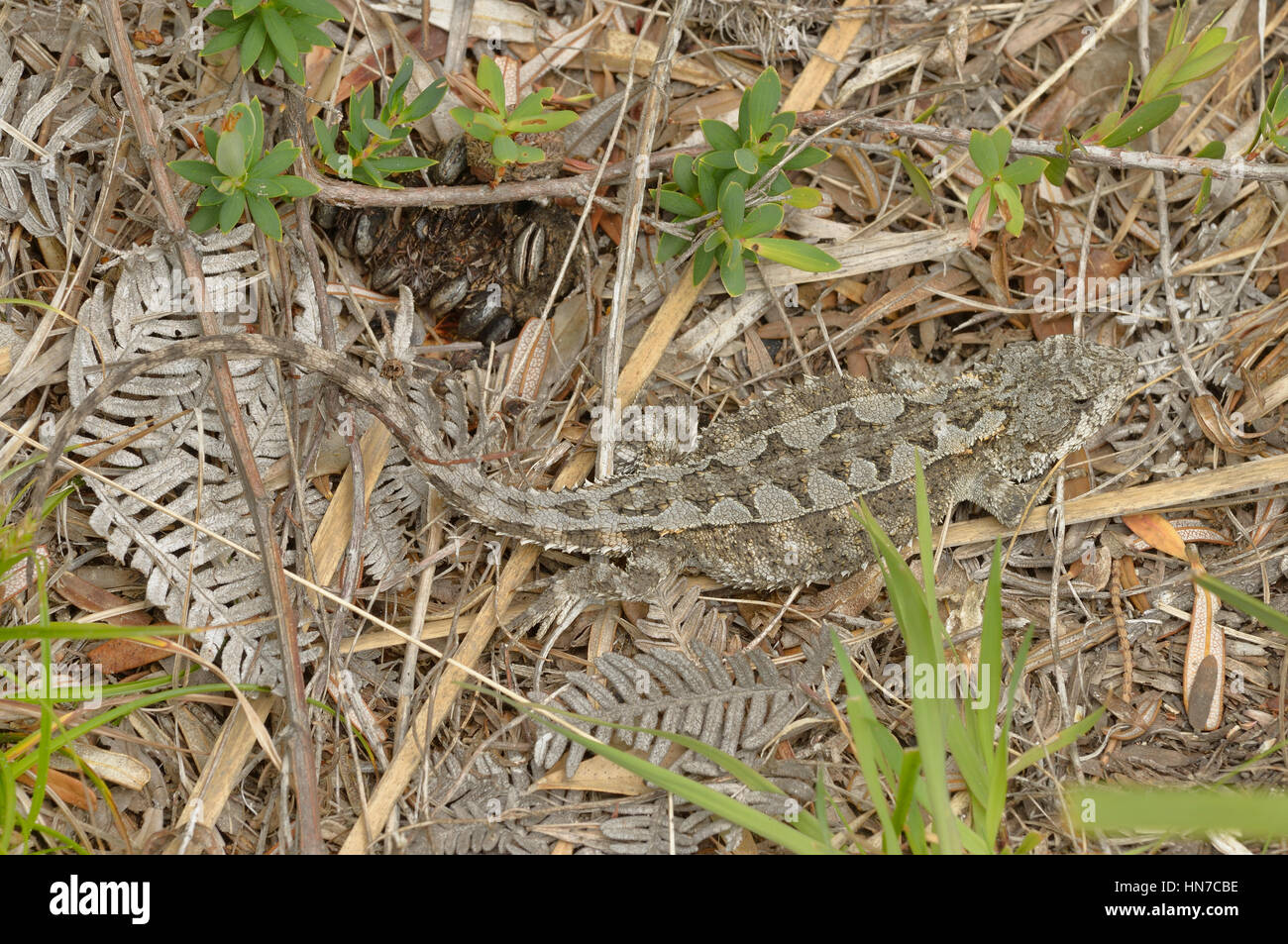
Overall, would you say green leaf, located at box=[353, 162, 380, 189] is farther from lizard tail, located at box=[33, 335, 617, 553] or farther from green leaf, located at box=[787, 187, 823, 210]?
green leaf, located at box=[787, 187, 823, 210]

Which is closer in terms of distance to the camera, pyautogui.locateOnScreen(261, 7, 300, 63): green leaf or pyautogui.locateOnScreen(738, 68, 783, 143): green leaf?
pyautogui.locateOnScreen(261, 7, 300, 63): green leaf

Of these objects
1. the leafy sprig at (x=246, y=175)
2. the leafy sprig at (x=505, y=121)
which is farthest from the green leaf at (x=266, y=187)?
the leafy sprig at (x=505, y=121)

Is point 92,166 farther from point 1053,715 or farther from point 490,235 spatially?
point 1053,715

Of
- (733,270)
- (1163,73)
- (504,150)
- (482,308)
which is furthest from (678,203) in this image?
(1163,73)

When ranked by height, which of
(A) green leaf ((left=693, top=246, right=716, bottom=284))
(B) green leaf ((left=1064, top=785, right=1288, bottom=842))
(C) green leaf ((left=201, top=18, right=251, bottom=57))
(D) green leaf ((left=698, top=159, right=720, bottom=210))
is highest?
(C) green leaf ((left=201, top=18, right=251, bottom=57))

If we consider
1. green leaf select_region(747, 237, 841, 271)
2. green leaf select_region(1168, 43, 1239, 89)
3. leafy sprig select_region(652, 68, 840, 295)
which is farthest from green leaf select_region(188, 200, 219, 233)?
green leaf select_region(1168, 43, 1239, 89)

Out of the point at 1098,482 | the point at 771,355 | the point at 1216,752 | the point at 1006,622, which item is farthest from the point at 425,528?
the point at 1216,752
